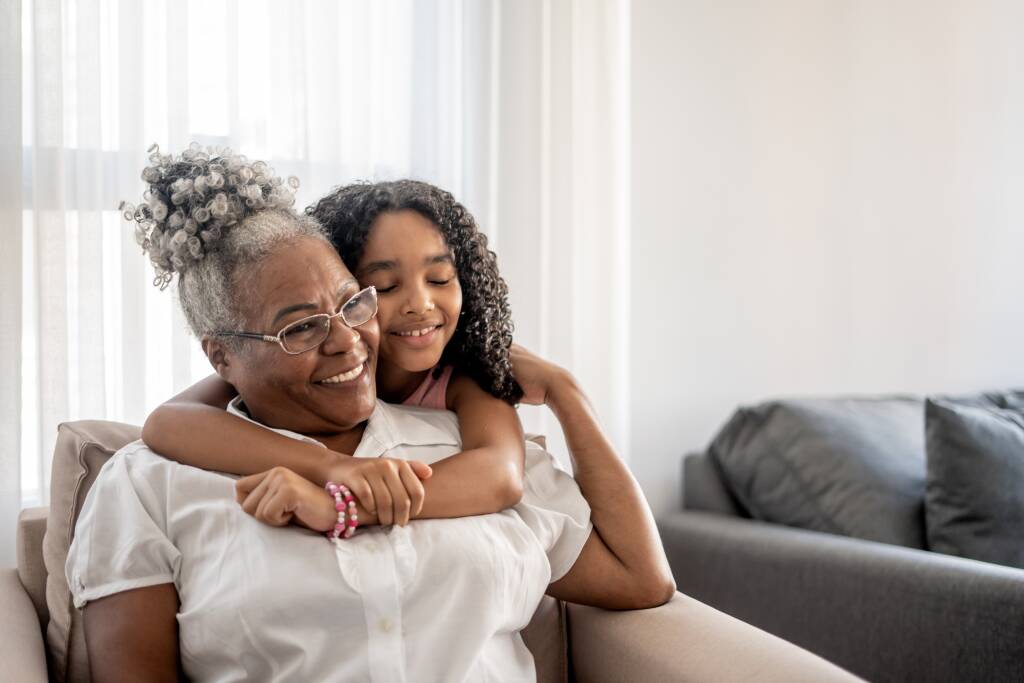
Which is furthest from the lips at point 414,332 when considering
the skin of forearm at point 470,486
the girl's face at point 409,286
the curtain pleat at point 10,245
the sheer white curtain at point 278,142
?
Result: the curtain pleat at point 10,245

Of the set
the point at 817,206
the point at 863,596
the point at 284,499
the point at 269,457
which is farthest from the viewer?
the point at 817,206

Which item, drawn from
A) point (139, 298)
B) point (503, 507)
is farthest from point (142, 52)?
point (503, 507)

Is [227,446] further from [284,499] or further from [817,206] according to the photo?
[817,206]

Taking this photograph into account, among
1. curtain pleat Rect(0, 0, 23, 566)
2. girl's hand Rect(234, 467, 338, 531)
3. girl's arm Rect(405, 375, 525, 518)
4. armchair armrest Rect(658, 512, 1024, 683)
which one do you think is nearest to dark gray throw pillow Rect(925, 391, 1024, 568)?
armchair armrest Rect(658, 512, 1024, 683)

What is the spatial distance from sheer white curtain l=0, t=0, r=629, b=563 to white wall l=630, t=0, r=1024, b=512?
0.26 m

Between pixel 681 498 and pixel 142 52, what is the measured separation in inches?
73.0

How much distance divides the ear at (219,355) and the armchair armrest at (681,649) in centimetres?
69

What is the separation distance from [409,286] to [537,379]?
0.28 meters

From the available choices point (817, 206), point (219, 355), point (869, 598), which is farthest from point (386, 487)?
point (817, 206)

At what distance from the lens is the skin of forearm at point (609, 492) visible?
1543 millimetres

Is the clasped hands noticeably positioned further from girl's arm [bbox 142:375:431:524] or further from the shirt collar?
the shirt collar

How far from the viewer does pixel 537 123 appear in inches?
99.7

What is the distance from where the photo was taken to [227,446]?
136 centimetres

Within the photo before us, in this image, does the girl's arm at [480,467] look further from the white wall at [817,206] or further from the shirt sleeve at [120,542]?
the white wall at [817,206]
